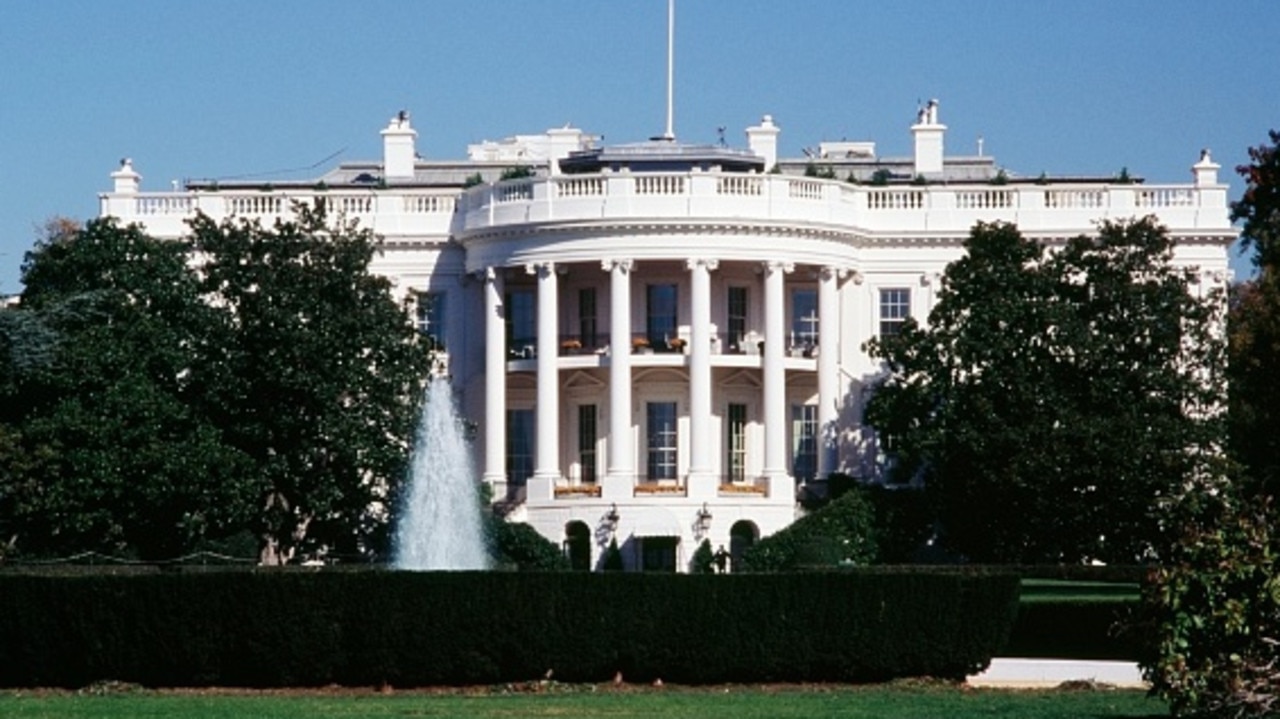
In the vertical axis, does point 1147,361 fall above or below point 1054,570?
above

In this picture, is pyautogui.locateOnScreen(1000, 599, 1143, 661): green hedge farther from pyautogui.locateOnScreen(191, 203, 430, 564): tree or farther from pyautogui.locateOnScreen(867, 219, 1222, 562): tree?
pyautogui.locateOnScreen(191, 203, 430, 564): tree

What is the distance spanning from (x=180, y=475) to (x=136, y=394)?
195 centimetres

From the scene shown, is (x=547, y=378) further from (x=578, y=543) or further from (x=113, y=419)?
(x=113, y=419)

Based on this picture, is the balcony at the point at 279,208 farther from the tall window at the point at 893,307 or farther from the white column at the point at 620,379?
the tall window at the point at 893,307

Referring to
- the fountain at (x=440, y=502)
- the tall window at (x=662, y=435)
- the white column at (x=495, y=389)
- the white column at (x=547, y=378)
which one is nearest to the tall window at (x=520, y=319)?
the white column at (x=495, y=389)

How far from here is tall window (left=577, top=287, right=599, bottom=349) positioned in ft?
267

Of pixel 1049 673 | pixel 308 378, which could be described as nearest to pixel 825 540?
pixel 308 378

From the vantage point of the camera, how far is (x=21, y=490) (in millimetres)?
64562

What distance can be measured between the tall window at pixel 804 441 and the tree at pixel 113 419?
1913cm

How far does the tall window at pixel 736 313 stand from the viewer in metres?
80.9

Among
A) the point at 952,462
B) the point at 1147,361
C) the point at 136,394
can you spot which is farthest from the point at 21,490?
the point at 1147,361

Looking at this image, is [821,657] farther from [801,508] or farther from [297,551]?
[801,508]

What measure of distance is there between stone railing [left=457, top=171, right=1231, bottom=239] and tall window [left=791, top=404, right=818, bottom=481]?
16.3 ft

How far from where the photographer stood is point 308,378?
6738 centimetres
